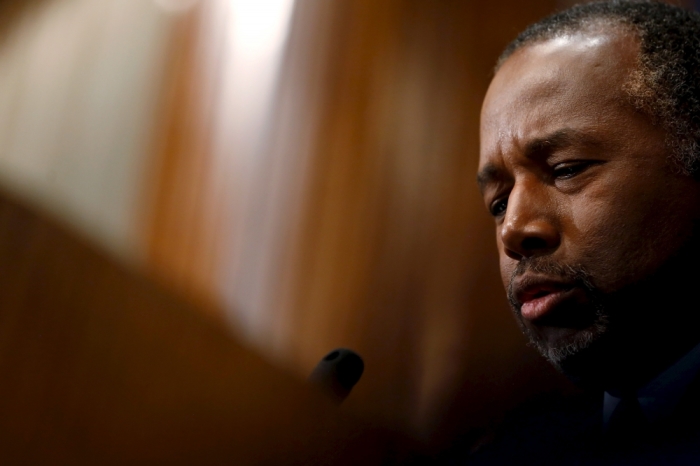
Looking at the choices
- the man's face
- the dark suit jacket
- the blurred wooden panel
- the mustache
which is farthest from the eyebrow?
the blurred wooden panel

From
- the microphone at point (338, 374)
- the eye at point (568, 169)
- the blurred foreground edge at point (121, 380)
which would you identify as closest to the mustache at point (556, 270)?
the eye at point (568, 169)

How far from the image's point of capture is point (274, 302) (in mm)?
949

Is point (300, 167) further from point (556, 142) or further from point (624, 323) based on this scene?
point (624, 323)

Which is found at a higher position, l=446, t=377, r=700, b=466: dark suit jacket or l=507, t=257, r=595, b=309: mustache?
l=507, t=257, r=595, b=309: mustache

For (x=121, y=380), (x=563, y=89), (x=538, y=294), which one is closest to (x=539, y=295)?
(x=538, y=294)

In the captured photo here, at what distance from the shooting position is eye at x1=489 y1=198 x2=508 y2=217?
77 cm

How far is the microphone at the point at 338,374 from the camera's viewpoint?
2.40 feet

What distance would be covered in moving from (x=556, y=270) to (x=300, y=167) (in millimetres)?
540

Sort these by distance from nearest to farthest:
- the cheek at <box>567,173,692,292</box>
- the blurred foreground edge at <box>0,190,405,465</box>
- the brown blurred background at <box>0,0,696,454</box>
Answer: 1. the cheek at <box>567,173,692,292</box>
2. the blurred foreground edge at <box>0,190,405,465</box>
3. the brown blurred background at <box>0,0,696,454</box>

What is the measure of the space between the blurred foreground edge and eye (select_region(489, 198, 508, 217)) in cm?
37

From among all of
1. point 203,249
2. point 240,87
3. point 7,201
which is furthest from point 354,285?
point 7,201

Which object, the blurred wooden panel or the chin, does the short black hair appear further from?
the blurred wooden panel

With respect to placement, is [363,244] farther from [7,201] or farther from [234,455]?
[7,201]

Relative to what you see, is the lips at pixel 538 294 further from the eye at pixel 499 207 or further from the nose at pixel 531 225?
the eye at pixel 499 207
